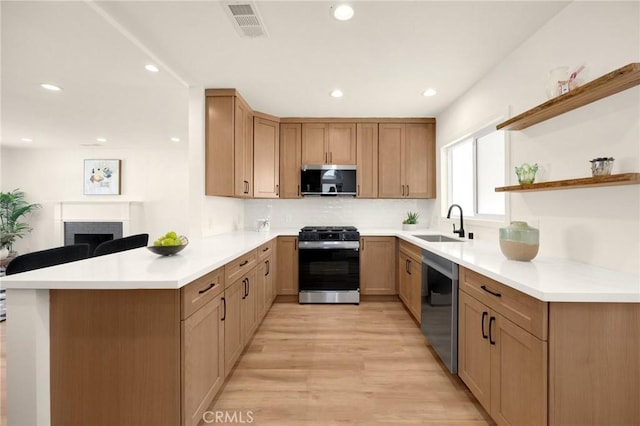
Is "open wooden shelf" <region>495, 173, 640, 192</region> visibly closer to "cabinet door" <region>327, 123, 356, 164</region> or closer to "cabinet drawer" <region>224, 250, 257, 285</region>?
"cabinet drawer" <region>224, 250, 257, 285</region>

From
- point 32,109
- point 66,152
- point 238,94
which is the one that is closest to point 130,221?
point 66,152

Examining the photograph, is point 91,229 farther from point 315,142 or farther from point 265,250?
point 315,142

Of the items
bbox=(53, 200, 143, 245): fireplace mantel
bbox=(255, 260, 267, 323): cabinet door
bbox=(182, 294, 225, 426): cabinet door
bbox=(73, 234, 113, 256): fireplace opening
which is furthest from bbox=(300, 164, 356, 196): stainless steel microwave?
bbox=(73, 234, 113, 256): fireplace opening

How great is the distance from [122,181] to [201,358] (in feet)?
19.8

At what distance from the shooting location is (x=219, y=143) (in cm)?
297

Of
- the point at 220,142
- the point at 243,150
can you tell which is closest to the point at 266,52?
the point at 220,142

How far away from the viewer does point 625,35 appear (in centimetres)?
140

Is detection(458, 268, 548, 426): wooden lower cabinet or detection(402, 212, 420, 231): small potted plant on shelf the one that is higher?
detection(402, 212, 420, 231): small potted plant on shelf

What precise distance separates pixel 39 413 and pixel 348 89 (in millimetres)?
3151

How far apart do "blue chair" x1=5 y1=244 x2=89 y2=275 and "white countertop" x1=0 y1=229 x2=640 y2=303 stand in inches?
28.3

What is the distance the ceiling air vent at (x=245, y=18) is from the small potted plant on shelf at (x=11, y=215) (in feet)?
22.2

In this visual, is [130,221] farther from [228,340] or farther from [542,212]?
[542,212]

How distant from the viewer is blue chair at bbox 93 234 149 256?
9.05ft

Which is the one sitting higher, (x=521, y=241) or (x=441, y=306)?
(x=521, y=241)
